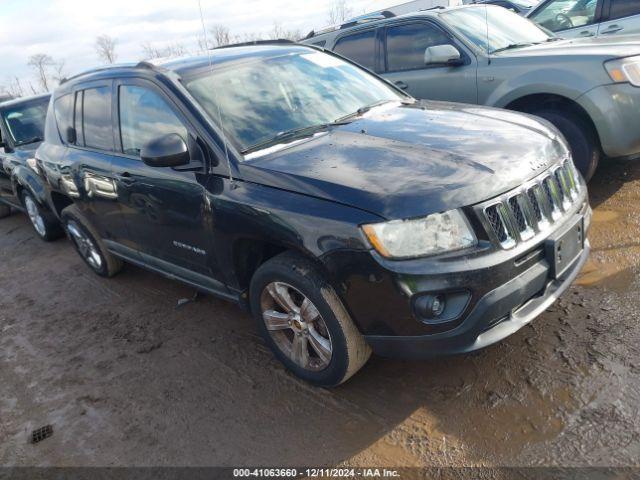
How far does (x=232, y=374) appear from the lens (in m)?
3.21

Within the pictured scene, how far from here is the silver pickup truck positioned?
4328 mm

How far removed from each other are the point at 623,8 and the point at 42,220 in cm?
809

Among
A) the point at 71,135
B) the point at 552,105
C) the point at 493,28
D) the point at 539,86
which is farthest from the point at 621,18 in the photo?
the point at 71,135

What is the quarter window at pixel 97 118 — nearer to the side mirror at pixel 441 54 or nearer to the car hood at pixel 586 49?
the side mirror at pixel 441 54

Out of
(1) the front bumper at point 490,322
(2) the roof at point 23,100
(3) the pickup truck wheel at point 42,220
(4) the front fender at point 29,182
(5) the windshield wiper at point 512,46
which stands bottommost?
(3) the pickup truck wheel at point 42,220

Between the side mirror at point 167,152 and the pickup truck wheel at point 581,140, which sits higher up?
the side mirror at point 167,152

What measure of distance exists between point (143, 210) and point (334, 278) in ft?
5.75

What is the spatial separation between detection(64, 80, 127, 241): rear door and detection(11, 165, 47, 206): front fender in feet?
5.43

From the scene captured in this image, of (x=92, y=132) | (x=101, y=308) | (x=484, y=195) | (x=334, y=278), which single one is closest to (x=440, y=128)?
(x=484, y=195)

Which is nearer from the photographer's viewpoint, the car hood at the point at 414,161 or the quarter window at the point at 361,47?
the car hood at the point at 414,161

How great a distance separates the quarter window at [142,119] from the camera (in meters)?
3.21

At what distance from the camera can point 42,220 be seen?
6309 millimetres

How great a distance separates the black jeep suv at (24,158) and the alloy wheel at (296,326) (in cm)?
423

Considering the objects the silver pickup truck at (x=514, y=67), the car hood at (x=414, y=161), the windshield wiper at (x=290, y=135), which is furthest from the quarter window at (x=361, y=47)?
the windshield wiper at (x=290, y=135)
